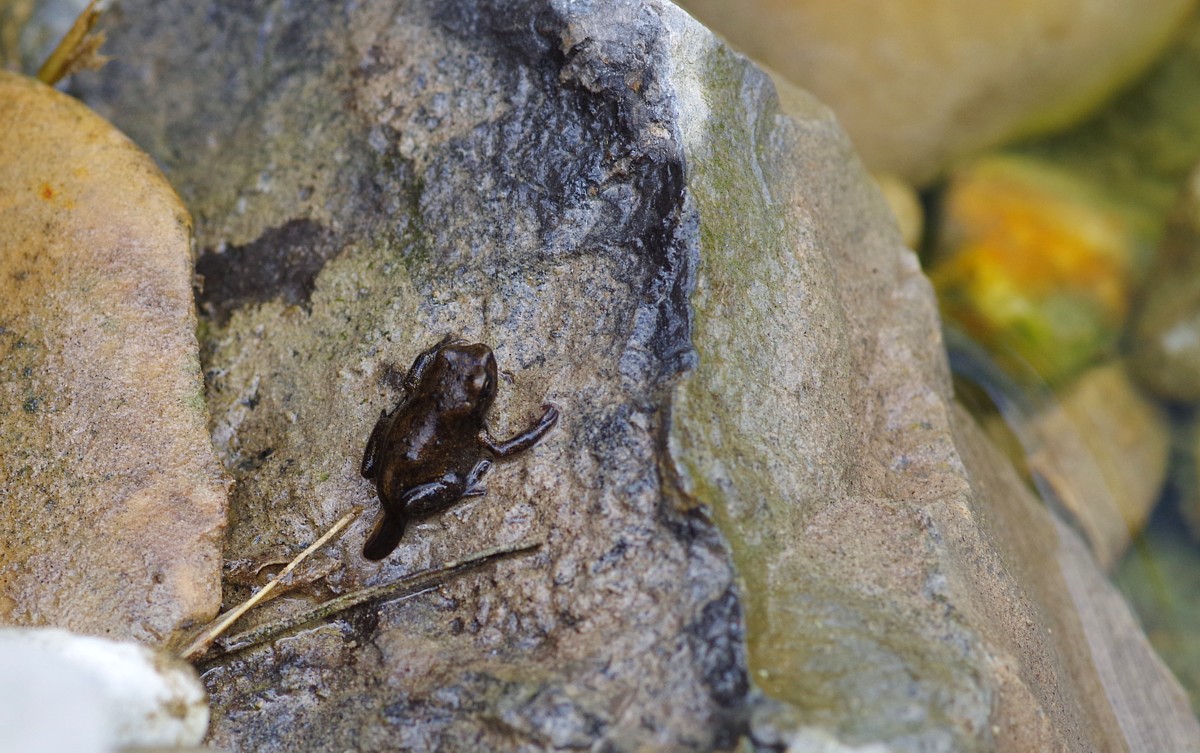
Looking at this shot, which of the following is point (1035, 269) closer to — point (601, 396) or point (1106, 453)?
point (1106, 453)

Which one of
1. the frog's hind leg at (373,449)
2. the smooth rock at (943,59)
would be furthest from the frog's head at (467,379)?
the smooth rock at (943,59)

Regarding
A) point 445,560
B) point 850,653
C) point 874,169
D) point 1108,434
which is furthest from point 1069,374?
point 445,560

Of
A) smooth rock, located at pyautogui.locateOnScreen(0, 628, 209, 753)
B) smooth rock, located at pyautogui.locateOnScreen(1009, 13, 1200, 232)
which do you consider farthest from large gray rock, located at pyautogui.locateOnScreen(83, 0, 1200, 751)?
smooth rock, located at pyautogui.locateOnScreen(1009, 13, 1200, 232)

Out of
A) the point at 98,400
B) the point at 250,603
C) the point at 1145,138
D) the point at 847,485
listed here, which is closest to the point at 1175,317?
the point at 1145,138

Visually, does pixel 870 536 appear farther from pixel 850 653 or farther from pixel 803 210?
pixel 803 210

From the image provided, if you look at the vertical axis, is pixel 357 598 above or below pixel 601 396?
below

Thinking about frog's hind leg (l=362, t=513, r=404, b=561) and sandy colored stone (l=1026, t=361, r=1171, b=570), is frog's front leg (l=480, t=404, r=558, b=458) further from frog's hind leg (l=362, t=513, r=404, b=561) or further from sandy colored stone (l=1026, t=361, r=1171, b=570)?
sandy colored stone (l=1026, t=361, r=1171, b=570)
